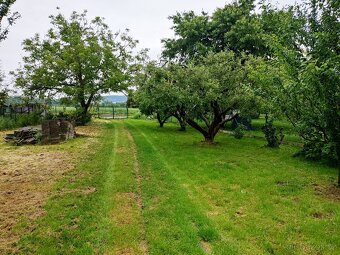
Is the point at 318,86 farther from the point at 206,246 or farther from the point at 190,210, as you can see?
the point at 206,246

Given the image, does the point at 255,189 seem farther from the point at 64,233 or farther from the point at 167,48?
the point at 167,48

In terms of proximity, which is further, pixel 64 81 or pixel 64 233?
pixel 64 81

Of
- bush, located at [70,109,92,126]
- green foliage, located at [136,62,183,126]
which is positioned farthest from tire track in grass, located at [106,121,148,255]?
bush, located at [70,109,92,126]

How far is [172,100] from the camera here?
1400cm

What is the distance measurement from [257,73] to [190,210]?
233 inches

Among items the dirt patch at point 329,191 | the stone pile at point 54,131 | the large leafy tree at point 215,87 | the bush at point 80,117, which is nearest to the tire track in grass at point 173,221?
the dirt patch at point 329,191

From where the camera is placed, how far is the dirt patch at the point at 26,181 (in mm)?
5512

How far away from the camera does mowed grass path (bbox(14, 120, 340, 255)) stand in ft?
15.8

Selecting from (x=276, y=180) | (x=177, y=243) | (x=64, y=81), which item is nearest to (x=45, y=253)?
(x=177, y=243)

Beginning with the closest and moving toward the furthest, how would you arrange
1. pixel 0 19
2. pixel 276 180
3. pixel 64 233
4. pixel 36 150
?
1. pixel 64 233
2. pixel 0 19
3. pixel 276 180
4. pixel 36 150

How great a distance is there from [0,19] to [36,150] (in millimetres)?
8759

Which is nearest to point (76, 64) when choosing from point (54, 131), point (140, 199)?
point (54, 131)

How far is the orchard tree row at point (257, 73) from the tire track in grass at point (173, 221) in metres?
3.77

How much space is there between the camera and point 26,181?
8500 mm
